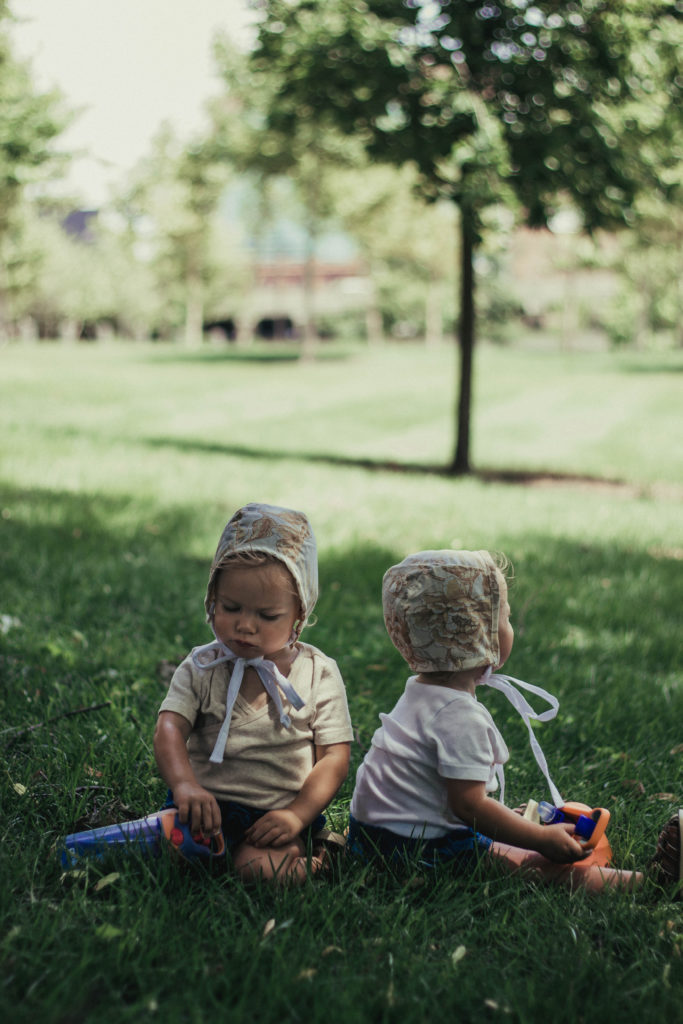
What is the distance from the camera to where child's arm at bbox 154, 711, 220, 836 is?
2195mm

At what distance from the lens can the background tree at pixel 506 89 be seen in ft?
26.1

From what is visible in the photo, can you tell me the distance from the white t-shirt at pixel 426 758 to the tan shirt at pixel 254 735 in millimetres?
135

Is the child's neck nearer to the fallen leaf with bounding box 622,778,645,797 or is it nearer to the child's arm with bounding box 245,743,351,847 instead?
the child's arm with bounding box 245,743,351,847

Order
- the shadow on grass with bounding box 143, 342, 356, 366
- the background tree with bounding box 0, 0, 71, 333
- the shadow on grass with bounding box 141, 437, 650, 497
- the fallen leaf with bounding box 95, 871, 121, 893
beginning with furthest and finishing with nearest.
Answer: the shadow on grass with bounding box 143, 342, 356, 366 < the background tree with bounding box 0, 0, 71, 333 < the shadow on grass with bounding box 141, 437, 650, 497 < the fallen leaf with bounding box 95, 871, 121, 893

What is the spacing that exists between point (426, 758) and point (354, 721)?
1.08 meters

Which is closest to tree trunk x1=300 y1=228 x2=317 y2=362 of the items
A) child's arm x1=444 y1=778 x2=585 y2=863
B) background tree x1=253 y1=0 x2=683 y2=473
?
background tree x1=253 y1=0 x2=683 y2=473

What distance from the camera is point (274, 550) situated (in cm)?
232

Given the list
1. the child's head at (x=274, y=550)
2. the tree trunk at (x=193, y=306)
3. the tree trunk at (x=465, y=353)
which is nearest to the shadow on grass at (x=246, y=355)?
the tree trunk at (x=193, y=306)

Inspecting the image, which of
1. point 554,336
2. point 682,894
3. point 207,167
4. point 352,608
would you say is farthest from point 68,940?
point 554,336

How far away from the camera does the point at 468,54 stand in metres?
8.13

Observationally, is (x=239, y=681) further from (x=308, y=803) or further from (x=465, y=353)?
(x=465, y=353)

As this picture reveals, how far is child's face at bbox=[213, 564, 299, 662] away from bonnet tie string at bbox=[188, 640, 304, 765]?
0.03 m

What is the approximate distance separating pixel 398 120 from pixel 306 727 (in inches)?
296

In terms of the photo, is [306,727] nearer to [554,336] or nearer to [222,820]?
[222,820]
